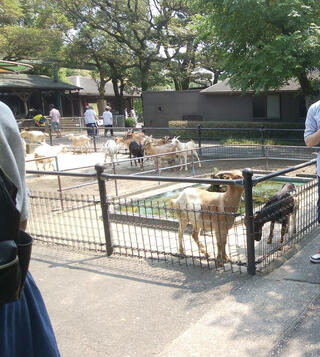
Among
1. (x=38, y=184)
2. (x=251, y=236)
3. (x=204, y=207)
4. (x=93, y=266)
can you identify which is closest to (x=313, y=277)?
(x=251, y=236)

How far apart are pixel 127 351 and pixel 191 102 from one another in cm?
2496

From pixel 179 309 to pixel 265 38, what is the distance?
15819 millimetres

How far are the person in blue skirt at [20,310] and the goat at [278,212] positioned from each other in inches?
122

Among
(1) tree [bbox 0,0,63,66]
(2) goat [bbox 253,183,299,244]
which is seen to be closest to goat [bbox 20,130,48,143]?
(1) tree [bbox 0,0,63,66]

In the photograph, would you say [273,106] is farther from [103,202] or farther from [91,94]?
[91,94]

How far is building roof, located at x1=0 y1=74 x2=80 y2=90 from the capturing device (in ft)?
102

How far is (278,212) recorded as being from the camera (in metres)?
5.00

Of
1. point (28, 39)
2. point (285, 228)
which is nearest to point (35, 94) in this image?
point (28, 39)

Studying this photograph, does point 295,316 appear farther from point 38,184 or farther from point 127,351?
point 38,184

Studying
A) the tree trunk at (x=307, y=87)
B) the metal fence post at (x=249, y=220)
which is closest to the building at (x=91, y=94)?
the tree trunk at (x=307, y=87)

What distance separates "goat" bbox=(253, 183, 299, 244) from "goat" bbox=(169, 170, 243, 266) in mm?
308

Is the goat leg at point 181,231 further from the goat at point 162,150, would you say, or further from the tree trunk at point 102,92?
the tree trunk at point 102,92

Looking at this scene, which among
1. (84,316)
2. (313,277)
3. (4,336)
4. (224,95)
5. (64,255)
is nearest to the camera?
(4,336)

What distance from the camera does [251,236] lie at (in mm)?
4344
